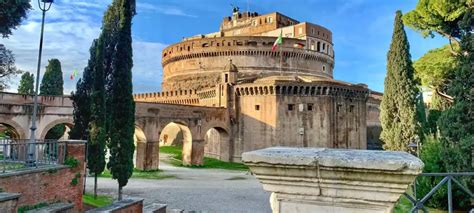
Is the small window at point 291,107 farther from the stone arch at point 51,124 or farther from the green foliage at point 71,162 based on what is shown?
the green foliage at point 71,162

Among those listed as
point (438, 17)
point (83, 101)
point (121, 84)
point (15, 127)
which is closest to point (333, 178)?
point (121, 84)

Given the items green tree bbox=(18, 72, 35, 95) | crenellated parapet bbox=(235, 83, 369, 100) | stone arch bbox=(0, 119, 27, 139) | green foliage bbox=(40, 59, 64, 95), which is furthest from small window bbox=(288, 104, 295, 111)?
green tree bbox=(18, 72, 35, 95)

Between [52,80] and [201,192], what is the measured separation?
52.7 feet

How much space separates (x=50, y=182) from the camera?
9.95 m

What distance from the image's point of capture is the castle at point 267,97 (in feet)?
99.3

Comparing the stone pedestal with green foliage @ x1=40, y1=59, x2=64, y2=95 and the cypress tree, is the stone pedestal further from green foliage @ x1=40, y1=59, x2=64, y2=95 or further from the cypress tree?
green foliage @ x1=40, y1=59, x2=64, y2=95

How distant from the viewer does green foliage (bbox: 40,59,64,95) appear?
1057 inches

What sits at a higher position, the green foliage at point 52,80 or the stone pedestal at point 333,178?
the green foliage at point 52,80

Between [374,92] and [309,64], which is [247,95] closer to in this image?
[309,64]

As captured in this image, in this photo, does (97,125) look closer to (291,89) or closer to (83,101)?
(83,101)

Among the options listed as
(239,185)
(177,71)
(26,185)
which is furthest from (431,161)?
(177,71)

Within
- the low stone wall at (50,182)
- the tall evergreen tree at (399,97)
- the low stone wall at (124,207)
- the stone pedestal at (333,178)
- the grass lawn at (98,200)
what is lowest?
the grass lawn at (98,200)

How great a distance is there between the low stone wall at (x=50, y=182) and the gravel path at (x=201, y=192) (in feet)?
15.7

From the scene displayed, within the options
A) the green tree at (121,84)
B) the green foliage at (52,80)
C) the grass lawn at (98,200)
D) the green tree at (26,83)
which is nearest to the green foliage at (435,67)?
the green tree at (121,84)
